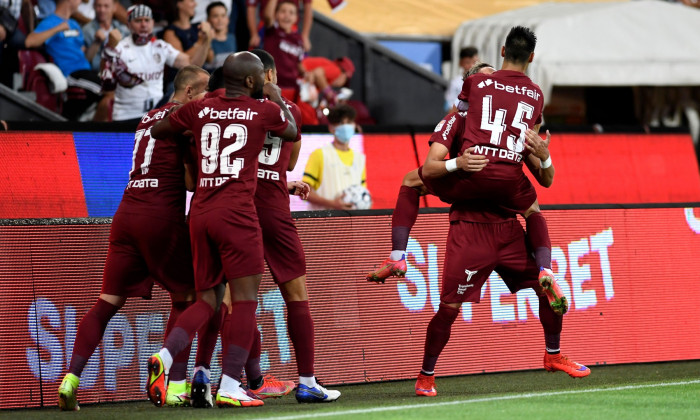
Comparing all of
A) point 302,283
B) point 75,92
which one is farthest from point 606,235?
point 75,92

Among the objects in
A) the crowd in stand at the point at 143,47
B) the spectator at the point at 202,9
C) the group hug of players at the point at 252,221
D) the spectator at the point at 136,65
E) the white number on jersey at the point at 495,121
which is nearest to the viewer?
the group hug of players at the point at 252,221

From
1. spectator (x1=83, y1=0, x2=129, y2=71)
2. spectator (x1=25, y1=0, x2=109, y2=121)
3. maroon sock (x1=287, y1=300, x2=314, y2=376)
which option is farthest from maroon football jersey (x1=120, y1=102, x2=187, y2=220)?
spectator (x1=83, y1=0, x2=129, y2=71)

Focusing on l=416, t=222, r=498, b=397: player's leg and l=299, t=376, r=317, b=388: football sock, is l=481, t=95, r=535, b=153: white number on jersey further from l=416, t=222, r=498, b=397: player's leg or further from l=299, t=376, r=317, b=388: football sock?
l=299, t=376, r=317, b=388: football sock

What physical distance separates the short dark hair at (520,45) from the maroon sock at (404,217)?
1246 millimetres

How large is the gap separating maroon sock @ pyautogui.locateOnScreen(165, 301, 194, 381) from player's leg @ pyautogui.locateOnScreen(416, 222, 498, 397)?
66.4 inches

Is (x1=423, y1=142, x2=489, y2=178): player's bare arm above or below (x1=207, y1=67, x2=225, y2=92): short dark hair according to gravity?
below

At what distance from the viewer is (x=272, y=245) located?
803 centimetres

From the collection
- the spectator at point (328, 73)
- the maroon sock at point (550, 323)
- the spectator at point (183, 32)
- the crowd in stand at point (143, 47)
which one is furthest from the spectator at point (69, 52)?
the maroon sock at point (550, 323)

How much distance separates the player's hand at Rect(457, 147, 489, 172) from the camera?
8.02 m

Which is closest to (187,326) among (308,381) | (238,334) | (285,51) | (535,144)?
(238,334)

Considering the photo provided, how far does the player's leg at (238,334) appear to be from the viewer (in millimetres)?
7570

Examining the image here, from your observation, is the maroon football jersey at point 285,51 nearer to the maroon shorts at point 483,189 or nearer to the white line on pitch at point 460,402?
the maroon shorts at point 483,189

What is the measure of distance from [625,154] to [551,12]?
5330mm

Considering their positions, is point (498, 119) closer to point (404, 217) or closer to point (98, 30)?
point (404, 217)
